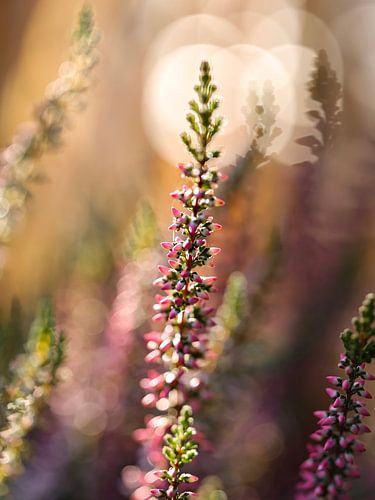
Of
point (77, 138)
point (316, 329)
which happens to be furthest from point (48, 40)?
point (316, 329)

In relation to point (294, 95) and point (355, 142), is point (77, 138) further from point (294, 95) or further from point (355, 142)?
point (355, 142)

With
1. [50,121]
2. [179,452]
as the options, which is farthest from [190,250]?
[50,121]

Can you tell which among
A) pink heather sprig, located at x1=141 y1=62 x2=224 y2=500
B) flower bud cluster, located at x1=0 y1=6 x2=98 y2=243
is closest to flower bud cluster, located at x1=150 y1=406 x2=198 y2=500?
pink heather sprig, located at x1=141 y1=62 x2=224 y2=500

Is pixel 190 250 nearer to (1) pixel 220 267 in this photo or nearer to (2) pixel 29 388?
(2) pixel 29 388

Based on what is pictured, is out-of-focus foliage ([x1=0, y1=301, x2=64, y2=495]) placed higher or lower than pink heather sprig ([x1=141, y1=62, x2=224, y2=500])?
lower

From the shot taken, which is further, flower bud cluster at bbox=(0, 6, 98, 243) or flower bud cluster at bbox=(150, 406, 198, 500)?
flower bud cluster at bbox=(0, 6, 98, 243)

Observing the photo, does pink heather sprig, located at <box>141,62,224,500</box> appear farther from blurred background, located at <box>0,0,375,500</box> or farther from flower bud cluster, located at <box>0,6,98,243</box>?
flower bud cluster, located at <box>0,6,98,243</box>

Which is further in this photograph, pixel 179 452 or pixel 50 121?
pixel 50 121
